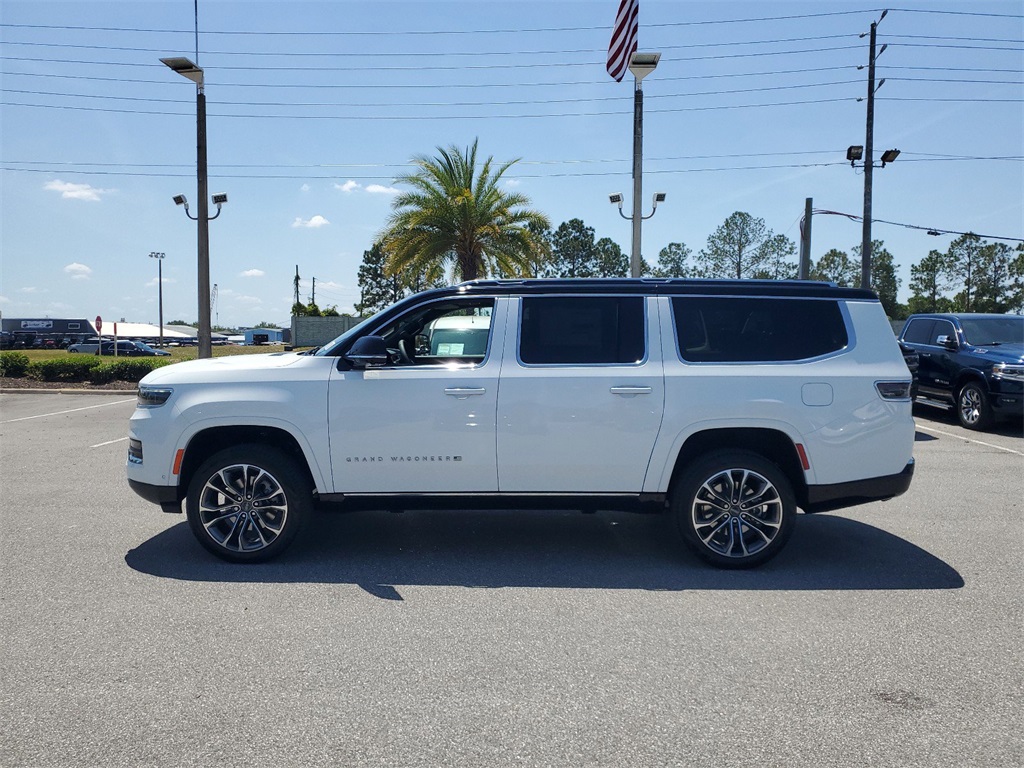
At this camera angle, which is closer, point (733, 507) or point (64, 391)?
point (733, 507)

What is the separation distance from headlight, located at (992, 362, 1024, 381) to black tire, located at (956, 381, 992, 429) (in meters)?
0.36

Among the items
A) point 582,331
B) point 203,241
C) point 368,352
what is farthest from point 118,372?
point 582,331

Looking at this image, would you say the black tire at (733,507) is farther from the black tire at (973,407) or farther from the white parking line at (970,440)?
the black tire at (973,407)

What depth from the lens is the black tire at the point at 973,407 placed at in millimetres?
12086

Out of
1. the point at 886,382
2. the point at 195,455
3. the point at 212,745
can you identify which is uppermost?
the point at 886,382

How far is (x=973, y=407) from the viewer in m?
12.4

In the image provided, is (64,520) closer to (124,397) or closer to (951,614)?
(951,614)

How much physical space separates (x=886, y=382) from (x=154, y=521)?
5784mm

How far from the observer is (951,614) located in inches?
171

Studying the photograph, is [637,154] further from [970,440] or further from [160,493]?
[160,493]

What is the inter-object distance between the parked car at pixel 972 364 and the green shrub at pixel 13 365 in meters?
21.7

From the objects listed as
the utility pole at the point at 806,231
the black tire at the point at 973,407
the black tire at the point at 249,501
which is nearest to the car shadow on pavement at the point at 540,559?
the black tire at the point at 249,501

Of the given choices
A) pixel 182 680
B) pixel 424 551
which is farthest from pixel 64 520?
pixel 182 680

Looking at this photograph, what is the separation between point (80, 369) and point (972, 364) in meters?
20.5
